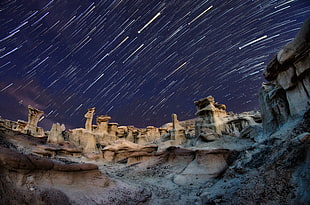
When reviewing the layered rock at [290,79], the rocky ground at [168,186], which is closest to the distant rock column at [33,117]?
the rocky ground at [168,186]

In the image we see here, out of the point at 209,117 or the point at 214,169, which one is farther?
the point at 209,117

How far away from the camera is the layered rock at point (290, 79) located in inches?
297

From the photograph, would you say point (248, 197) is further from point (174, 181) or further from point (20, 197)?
point (20, 197)

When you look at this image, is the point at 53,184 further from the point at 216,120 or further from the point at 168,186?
the point at 216,120

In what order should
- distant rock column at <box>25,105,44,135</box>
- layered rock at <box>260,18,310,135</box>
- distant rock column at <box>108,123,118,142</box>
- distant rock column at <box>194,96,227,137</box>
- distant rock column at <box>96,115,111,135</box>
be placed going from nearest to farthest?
layered rock at <box>260,18,310,135</box> → distant rock column at <box>194,96,227,137</box> → distant rock column at <box>25,105,44,135</box> → distant rock column at <box>96,115,111,135</box> → distant rock column at <box>108,123,118,142</box>

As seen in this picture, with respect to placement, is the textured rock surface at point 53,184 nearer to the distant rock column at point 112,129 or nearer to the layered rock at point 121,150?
the layered rock at point 121,150

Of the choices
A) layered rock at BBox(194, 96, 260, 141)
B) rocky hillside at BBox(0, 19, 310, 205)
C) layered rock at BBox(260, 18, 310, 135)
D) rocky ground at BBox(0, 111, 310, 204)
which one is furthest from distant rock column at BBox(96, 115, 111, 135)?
layered rock at BBox(260, 18, 310, 135)

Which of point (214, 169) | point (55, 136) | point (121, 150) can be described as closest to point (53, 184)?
point (214, 169)

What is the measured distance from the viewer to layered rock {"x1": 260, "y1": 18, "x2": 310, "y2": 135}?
297 inches

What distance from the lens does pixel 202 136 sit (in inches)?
678

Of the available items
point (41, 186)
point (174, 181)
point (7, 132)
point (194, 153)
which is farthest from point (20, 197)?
point (7, 132)

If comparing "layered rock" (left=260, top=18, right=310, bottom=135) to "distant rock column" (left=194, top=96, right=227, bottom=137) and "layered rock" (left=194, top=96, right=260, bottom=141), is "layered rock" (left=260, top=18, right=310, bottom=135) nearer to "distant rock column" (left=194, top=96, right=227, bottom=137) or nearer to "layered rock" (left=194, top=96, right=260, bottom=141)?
"distant rock column" (left=194, top=96, right=227, bottom=137)

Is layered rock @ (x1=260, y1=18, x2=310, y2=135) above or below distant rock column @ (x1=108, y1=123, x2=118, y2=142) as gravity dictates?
below

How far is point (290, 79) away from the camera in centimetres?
864
